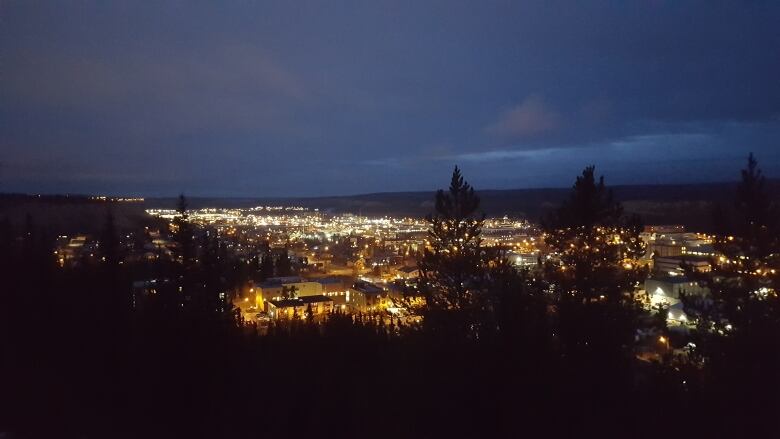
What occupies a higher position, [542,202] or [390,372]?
[542,202]

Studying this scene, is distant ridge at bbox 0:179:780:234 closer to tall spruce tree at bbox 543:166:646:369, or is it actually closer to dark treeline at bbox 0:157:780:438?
tall spruce tree at bbox 543:166:646:369

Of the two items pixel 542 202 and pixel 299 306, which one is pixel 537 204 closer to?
pixel 542 202

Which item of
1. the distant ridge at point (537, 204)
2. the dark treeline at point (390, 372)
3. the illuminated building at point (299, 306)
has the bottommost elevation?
the illuminated building at point (299, 306)

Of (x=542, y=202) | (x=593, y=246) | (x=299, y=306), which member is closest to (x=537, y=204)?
(x=542, y=202)

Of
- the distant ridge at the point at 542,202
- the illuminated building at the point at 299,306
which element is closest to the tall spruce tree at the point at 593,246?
the distant ridge at the point at 542,202

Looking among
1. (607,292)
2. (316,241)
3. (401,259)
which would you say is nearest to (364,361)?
(607,292)

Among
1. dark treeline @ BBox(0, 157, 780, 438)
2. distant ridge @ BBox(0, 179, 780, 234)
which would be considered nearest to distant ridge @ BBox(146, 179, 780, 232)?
distant ridge @ BBox(0, 179, 780, 234)

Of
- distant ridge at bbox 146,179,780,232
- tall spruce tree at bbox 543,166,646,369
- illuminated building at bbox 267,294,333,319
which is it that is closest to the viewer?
tall spruce tree at bbox 543,166,646,369

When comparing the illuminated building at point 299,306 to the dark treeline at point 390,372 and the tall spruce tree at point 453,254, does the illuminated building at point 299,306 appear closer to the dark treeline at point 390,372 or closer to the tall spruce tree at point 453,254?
the tall spruce tree at point 453,254

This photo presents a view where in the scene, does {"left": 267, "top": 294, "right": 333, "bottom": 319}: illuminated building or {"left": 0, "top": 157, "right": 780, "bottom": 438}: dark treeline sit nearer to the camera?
{"left": 0, "top": 157, "right": 780, "bottom": 438}: dark treeline

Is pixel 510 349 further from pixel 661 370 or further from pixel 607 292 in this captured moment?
pixel 607 292

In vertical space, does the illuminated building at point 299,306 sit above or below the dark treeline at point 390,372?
below
